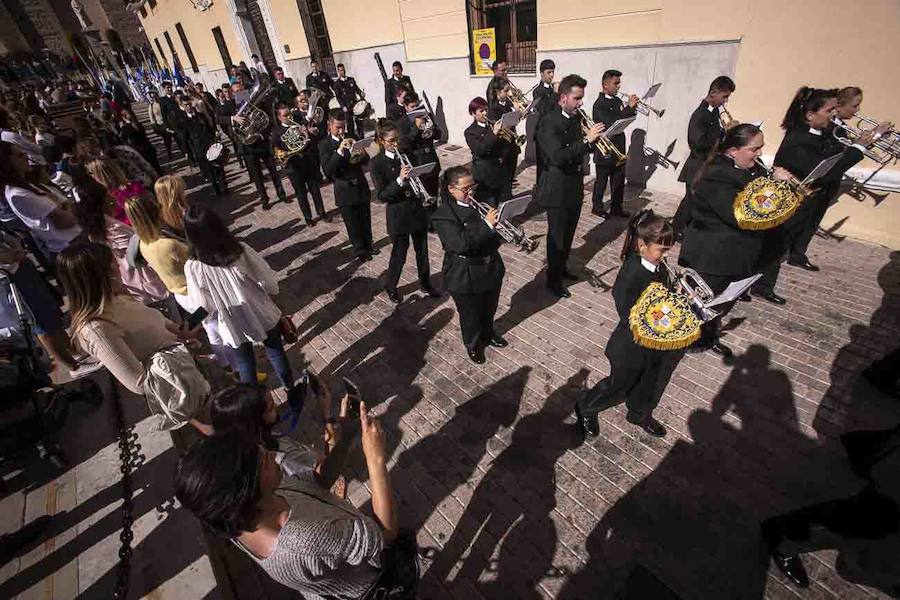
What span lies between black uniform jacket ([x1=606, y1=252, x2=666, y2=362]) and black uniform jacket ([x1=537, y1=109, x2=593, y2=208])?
201 centimetres

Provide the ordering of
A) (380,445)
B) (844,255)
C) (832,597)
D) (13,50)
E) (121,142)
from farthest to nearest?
1. (13,50)
2. (121,142)
3. (844,255)
4. (832,597)
5. (380,445)

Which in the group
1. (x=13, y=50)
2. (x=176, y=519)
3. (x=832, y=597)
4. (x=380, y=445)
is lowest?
(x=832, y=597)

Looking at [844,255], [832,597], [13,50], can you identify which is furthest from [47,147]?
[13,50]

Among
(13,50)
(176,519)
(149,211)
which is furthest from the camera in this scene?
(13,50)

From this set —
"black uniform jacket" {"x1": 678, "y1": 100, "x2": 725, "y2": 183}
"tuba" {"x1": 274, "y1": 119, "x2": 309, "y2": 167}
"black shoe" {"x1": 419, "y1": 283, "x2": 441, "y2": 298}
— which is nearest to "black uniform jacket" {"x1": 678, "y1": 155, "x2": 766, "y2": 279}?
"black uniform jacket" {"x1": 678, "y1": 100, "x2": 725, "y2": 183}

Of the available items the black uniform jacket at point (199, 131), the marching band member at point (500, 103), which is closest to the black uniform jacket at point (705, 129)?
the marching band member at point (500, 103)

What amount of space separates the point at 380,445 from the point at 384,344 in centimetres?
322

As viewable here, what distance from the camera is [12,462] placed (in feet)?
11.8

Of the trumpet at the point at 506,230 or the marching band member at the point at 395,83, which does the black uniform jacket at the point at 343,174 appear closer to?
the trumpet at the point at 506,230

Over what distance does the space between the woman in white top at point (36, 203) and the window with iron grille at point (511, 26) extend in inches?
333

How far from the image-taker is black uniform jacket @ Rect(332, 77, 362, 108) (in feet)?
40.3

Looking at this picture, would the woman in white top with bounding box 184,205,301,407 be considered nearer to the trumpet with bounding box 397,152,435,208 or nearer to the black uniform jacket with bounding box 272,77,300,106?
the trumpet with bounding box 397,152,435,208

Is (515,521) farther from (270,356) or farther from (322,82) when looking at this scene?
(322,82)

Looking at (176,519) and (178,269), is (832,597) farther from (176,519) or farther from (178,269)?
(178,269)
